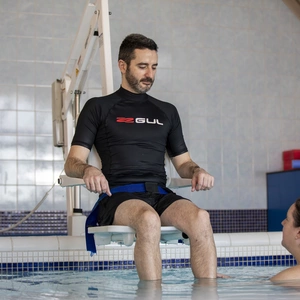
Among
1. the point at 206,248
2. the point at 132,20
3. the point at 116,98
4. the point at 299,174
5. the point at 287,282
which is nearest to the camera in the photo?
the point at 287,282

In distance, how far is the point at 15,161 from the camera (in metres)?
6.20

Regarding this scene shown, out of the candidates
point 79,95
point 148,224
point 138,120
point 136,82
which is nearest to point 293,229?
point 148,224

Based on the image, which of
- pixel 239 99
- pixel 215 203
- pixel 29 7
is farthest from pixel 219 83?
Result: pixel 29 7

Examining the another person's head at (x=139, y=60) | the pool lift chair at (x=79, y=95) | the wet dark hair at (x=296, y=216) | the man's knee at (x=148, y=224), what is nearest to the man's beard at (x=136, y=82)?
the another person's head at (x=139, y=60)

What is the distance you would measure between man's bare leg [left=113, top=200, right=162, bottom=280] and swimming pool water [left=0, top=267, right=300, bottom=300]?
62mm

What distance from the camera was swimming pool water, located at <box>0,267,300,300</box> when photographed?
2.10 metres

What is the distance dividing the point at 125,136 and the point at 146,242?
2.29 feet

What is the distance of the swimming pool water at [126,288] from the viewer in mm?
2102

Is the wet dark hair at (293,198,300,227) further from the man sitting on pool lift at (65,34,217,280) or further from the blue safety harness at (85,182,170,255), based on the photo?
the blue safety harness at (85,182,170,255)

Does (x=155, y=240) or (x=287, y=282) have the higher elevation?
(x=155, y=240)

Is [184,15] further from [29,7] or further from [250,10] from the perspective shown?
[29,7]

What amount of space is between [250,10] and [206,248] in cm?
495

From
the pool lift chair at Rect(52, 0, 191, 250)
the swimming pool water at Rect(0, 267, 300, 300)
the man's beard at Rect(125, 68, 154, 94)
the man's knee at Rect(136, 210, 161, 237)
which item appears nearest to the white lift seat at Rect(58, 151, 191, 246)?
the pool lift chair at Rect(52, 0, 191, 250)

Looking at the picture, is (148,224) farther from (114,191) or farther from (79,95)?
(79,95)
